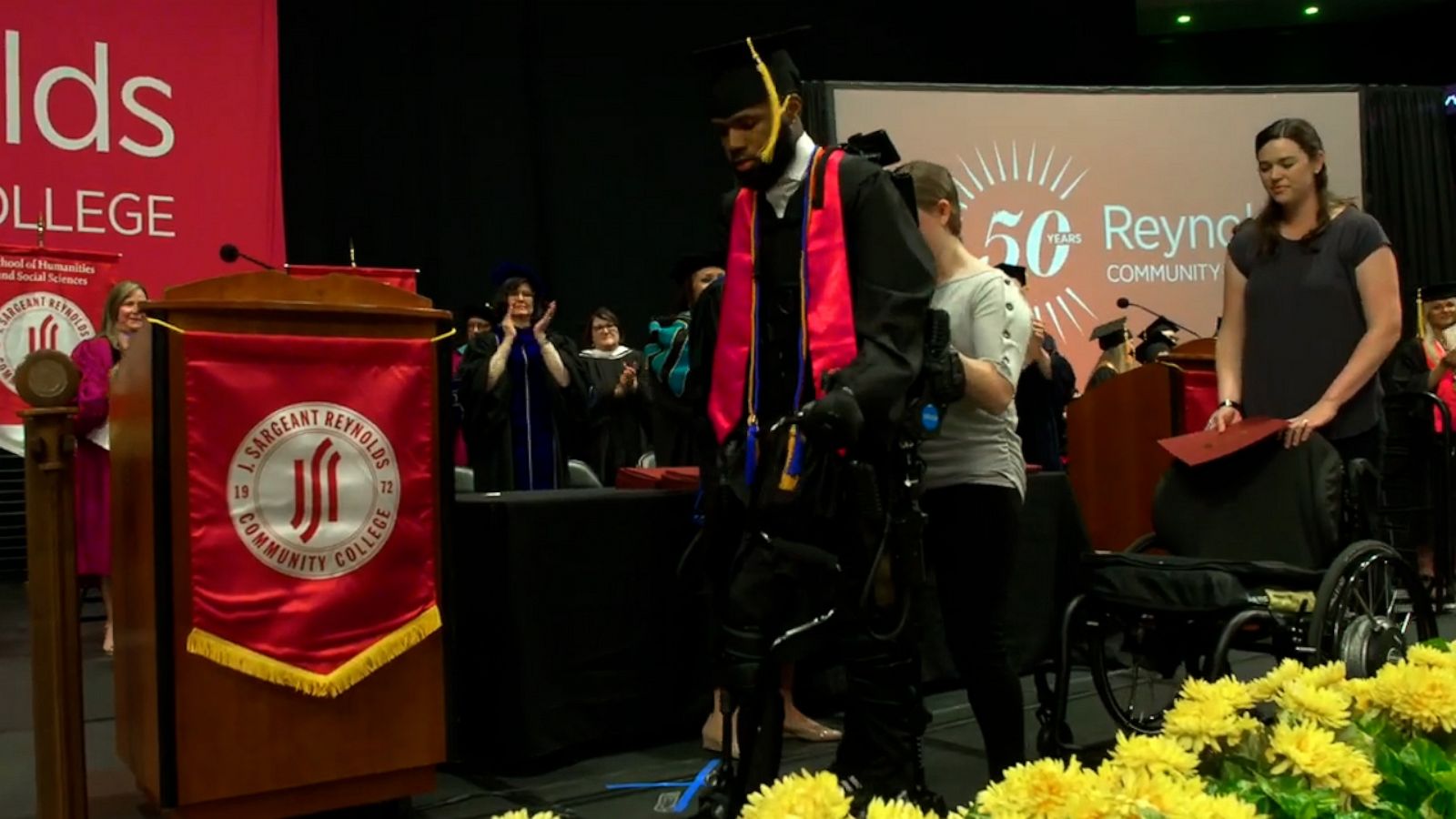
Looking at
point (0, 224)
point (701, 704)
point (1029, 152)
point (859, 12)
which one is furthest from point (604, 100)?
point (701, 704)

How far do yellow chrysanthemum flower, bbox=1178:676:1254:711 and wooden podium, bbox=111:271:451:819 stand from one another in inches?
62.9

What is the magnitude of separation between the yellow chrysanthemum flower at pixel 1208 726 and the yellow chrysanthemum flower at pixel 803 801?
0.39 m

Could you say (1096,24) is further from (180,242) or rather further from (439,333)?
(439,333)

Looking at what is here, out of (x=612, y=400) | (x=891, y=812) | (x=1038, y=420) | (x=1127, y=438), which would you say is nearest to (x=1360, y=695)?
(x=891, y=812)

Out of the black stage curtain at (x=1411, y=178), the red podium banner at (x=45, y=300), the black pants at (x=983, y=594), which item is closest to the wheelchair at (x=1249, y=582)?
the black pants at (x=983, y=594)

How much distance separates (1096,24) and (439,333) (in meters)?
8.58

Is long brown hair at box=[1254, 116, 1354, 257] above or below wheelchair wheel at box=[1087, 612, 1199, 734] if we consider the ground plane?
above

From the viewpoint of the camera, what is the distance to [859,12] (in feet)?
29.6

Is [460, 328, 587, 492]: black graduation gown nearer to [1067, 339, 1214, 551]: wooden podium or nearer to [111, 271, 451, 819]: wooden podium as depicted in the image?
[1067, 339, 1214, 551]: wooden podium

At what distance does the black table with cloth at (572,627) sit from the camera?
2916 mm

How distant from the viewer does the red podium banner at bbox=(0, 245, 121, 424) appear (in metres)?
5.55

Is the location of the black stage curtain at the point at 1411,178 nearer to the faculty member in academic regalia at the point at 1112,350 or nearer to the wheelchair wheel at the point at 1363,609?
the faculty member in academic regalia at the point at 1112,350

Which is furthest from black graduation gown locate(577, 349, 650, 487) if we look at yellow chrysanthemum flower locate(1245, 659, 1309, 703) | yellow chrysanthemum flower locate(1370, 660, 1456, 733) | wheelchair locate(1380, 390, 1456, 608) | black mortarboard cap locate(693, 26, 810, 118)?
yellow chrysanthemum flower locate(1370, 660, 1456, 733)

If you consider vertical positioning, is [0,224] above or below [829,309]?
above
